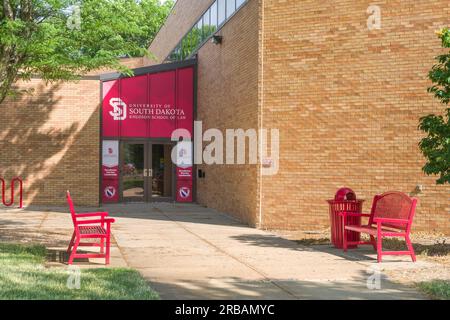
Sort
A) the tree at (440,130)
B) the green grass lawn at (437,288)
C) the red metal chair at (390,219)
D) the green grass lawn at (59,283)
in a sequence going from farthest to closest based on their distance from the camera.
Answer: the tree at (440,130)
the red metal chair at (390,219)
the green grass lawn at (437,288)
the green grass lawn at (59,283)

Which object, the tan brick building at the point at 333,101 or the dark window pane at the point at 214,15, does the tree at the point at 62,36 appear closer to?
the tan brick building at the point at 333,101

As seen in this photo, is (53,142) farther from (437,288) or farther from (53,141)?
(437,288)

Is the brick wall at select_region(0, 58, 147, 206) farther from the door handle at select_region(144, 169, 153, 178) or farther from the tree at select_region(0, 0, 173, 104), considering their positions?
the tree at select_region(0, 0, 173, 104)

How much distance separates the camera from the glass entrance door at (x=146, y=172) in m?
→ 21.9

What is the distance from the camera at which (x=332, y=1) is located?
13.6 m

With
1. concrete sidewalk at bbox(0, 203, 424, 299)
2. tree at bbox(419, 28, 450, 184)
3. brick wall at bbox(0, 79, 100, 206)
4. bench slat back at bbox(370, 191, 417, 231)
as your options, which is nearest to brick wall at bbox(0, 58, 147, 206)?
brick wall at bbox(0, 79, 100, 206)

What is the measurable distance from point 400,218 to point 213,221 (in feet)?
22.7

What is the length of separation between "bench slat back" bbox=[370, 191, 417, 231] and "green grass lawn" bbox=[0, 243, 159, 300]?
4.55 metres

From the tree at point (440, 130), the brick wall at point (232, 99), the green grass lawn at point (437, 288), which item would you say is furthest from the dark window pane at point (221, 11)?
the green grass lawn at point (437, 288)

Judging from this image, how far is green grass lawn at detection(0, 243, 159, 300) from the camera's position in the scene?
6.29 metres

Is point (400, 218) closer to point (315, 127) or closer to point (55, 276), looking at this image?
point (315, 127)

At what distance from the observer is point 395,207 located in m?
10.0

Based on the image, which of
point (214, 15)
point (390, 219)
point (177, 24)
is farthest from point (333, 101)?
point (177, 24)

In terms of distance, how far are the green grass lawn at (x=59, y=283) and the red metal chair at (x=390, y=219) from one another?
4.01 meters
